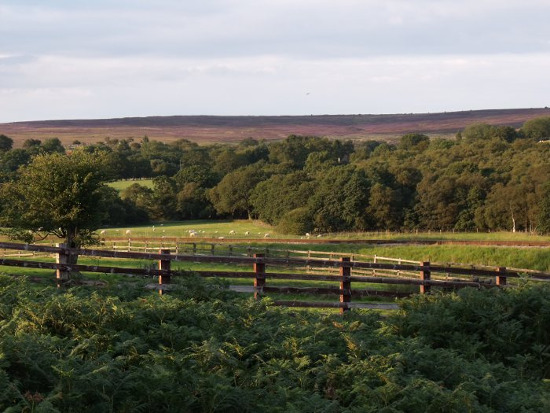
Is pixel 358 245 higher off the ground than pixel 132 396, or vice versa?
pixel 132 396

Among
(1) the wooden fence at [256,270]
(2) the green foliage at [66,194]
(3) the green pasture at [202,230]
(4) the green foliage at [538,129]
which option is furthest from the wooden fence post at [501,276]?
(4) the green foliage at [538,129]

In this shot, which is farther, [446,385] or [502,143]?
[502,143]

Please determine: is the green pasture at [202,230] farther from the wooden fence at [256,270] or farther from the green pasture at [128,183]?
the wooden fence at [256,270]

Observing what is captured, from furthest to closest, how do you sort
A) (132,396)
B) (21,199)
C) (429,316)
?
(21,199) < (429,316) < (132,396)

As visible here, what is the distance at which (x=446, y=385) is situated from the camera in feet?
27.9

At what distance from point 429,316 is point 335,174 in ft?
253

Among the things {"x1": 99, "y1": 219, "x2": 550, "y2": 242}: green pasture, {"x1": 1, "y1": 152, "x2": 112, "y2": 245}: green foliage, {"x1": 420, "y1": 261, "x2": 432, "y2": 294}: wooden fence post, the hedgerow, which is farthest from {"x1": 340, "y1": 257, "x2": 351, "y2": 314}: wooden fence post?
{"x1": 99, "y1": 219, "x2": 550, "y2": 242}: green pasture

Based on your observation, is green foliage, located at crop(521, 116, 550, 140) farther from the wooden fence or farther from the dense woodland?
the wooden fence

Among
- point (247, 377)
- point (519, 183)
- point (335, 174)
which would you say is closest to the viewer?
point (247, 377)

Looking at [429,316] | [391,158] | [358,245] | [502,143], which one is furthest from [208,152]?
[429,316]

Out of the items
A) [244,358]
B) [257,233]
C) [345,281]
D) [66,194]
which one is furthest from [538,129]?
[244,358]

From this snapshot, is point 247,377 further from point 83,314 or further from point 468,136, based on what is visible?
point 468,136

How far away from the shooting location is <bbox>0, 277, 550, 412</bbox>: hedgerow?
A: 6.95 m

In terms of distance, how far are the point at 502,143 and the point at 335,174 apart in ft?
104
